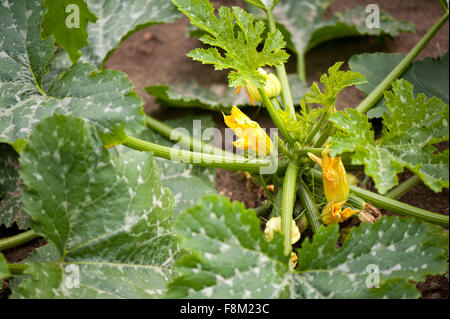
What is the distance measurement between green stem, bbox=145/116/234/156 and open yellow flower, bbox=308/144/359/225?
1.35 ft

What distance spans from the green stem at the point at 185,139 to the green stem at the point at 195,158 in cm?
19

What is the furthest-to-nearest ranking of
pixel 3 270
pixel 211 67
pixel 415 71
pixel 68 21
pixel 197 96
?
pixel 211 67 → pixel 197 96 → pixel 415 71 → pixel 68 21 → pixel 3 270

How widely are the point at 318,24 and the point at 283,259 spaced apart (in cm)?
126

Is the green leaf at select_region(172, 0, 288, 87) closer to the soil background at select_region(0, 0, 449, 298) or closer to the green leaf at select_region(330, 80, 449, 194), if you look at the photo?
the green leaf at select_region(330, 80, 449, 194)

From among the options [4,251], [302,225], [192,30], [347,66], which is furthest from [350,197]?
[4,251]

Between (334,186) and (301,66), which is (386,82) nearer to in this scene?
(301,66)

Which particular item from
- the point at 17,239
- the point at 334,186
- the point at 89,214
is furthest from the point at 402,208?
the point at 17,239

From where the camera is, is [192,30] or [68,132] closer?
[68,132]

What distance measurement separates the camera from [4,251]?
1.43 meters

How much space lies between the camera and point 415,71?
1.66m

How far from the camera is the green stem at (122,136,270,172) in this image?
1241 millimetres
